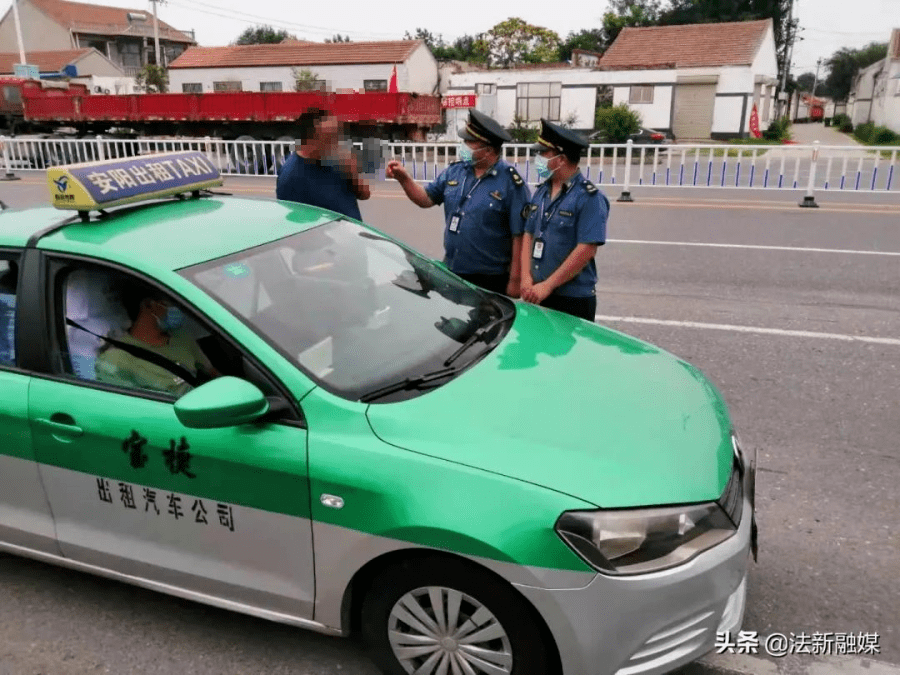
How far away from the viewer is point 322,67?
4028 centimetres

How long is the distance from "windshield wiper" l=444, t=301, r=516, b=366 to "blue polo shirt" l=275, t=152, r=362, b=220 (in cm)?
166

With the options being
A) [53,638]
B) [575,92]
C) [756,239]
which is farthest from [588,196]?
[575,92]

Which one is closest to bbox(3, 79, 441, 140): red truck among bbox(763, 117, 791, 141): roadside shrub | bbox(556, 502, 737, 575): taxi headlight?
bbox(556, 502, 737, 575): taxi headlight

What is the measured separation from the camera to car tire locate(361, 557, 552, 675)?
85.7 inches

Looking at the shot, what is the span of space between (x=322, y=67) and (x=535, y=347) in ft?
133

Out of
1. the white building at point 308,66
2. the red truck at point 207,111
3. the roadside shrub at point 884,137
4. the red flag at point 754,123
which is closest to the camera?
the red truck at point 207,111

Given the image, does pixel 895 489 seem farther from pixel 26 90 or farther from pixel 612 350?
pixel 26 90

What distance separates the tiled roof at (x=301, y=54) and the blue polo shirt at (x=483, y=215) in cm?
3614

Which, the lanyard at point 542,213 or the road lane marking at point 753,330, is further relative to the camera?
the road lane marking at point 753,330

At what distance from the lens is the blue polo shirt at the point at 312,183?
465 centimetres

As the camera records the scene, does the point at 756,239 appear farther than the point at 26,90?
No

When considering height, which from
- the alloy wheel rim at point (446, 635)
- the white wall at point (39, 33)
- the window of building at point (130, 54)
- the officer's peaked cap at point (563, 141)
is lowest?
the alloy wheel rim at point (446, 635)

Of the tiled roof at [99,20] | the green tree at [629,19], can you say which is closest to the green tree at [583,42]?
the green tree at [629,19]

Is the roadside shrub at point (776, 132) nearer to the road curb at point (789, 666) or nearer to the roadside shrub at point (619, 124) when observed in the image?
the roadside shrub at point (619, 124)
